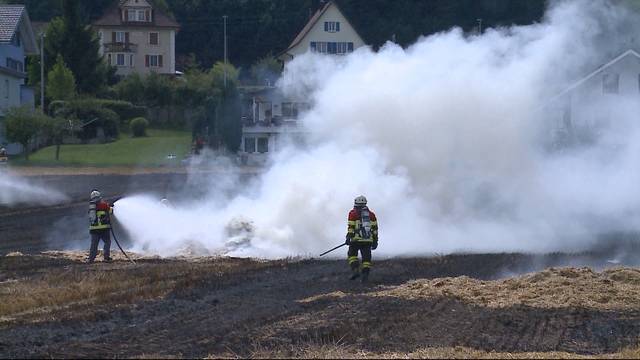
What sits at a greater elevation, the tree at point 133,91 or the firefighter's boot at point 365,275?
the tree at point 133,91

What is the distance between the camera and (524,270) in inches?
1009

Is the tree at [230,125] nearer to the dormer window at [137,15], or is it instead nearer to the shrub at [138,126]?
the shrub at [138,126]

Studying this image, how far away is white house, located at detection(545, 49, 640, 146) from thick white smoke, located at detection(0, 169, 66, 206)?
81.2 feet

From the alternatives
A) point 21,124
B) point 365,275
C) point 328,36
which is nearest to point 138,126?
point 21,124

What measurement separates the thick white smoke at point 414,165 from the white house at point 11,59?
40645 mm

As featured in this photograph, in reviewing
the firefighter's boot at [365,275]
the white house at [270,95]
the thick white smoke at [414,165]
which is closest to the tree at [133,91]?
the white house at [270,95]

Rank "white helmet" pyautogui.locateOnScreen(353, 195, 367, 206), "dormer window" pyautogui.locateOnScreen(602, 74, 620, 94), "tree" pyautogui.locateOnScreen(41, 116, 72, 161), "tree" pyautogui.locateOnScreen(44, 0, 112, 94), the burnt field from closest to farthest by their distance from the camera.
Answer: the burnt field
"white helmet" pyautogui.locateOnScreen(353, 195, 367, 206)
"dormer window" pyautogui.locateOnScreen(602, 74, 620, 94)
"tree" pyautogui.locateOnScreen(41, 116, 72, 161)
"tree" pyautogui.locateOnScreen(44, 0, 112, 94)

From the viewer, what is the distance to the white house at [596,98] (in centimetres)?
4228

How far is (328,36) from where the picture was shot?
201ft

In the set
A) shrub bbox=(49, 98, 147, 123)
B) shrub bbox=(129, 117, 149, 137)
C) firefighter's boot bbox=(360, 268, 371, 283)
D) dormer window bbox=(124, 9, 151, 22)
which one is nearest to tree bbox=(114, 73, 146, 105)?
shrub bbox=(49, 98, 147, 123)

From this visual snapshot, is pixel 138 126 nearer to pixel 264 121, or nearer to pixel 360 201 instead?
pixel 264 121

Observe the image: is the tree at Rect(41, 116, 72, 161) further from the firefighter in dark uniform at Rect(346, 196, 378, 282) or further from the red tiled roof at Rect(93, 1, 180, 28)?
the firefighter in dark uniform at Rect(346, 196, 378, 282)

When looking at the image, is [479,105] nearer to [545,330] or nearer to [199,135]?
[545,330]

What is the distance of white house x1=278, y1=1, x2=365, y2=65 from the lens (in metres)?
57.6
